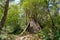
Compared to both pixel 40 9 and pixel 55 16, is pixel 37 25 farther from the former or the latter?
pixel 55 16

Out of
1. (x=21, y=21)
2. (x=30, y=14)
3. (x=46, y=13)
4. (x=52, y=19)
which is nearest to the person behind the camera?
(x=52, y=19)

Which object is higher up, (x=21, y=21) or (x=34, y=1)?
(x=34, y=1)

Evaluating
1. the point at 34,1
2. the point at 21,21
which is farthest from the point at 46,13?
the point at 21,21

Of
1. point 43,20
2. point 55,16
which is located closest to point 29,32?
point 43,20

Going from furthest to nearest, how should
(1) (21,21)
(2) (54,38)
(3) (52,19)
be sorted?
1. (1) (21,21)
2. (3) (52,19)
3. (2) (54,38)

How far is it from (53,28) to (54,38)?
62 cm

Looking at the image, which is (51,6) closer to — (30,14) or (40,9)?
(40,9)

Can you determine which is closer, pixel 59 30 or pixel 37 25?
pixel 59 30

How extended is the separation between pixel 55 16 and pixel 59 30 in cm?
106

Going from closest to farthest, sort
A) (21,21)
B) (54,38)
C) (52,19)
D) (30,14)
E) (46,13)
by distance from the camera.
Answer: (54,38) → (52,19) → (46,13) → (30,14) → (21,21)

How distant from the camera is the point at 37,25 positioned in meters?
10.9

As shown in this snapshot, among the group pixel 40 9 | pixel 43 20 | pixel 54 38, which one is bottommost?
pixel 54 38

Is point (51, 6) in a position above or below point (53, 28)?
above

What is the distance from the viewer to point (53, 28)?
8.35 m
